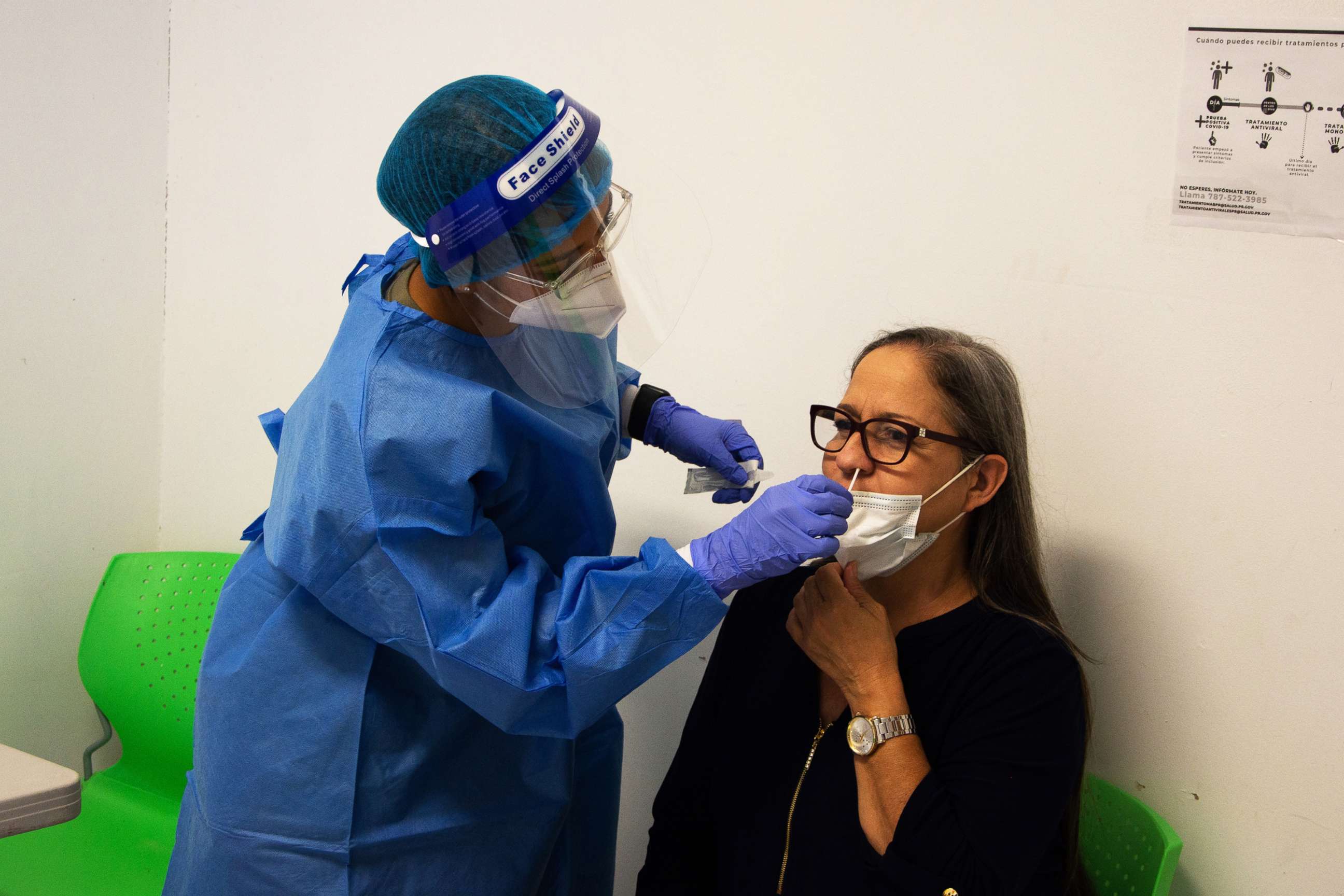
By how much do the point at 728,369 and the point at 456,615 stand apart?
847mm

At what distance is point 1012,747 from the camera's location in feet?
3.85

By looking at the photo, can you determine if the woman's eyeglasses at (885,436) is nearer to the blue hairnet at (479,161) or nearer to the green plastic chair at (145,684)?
the blue hairnet at (479,161)

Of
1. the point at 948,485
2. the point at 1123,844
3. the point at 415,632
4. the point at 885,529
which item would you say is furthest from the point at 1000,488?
the point at 415,632

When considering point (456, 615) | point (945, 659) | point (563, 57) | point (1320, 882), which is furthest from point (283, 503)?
point (1320, 882)

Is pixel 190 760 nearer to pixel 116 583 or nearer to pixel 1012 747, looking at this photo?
pixel 116 583

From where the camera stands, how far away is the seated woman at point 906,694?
116cm

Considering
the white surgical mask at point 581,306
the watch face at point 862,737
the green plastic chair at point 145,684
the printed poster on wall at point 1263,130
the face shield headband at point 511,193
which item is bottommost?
the green plastic chair at point 145,684

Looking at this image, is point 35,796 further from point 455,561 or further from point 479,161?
point 479,161

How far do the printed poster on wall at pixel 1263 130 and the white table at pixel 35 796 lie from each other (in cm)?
172

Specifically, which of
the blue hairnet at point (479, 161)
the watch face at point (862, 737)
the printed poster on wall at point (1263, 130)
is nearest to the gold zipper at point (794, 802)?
the watch face at point (862, 737)

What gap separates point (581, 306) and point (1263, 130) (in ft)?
3.26

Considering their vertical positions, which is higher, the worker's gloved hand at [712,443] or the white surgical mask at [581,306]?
the white surgical mask at [581,306]

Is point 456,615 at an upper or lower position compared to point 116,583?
upper

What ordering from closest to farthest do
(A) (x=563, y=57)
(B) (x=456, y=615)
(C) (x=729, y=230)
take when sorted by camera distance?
(B) (x=456, y=615) < (C) (x=729, y=230) < (A) (x=563, y=57)
